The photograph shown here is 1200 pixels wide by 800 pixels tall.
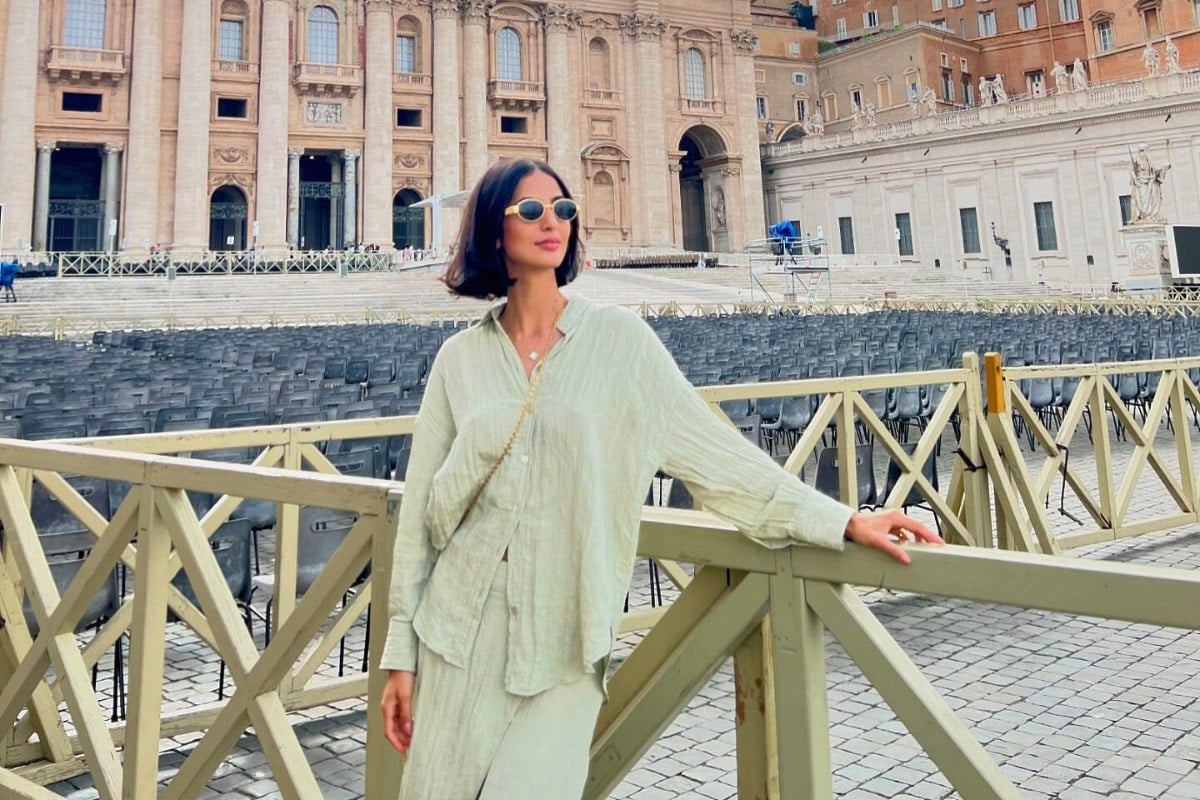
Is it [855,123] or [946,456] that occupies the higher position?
[855,123]

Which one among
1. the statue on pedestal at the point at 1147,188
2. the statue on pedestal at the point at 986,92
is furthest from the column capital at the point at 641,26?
the statue on pedestal at the point at 1147,188

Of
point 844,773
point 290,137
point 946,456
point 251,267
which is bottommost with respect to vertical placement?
Answer: point 844,773

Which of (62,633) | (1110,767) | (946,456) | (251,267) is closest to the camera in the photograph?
(62,633)

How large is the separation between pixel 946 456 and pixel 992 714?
7.40 m

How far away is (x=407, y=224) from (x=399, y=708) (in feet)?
151

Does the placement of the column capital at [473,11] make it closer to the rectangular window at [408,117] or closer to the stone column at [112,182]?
→ the rectangular window at [408,117]

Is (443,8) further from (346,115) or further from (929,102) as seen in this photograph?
(929,102)

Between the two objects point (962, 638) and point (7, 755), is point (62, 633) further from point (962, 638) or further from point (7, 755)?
point (962, 638)

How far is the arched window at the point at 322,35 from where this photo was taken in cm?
4272

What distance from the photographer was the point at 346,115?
42.8 metres

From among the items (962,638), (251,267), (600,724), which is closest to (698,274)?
(251,267)

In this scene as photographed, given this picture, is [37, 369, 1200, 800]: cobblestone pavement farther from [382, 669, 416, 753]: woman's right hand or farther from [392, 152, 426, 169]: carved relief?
[392, 152, 426, 169]: carved relief

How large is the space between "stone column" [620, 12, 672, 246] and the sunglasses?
47.8 m

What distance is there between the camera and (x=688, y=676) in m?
1.89
